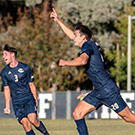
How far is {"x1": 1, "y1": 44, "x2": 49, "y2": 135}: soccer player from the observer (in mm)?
10836

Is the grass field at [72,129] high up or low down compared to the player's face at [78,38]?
down

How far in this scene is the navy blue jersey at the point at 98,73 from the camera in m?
9.44

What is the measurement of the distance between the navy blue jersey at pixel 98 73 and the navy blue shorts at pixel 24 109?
191 centimetres

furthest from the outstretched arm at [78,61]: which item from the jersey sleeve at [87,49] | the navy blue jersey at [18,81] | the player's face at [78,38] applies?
the navy blue jersey at [18,81]

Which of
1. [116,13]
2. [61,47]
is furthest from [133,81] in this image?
[61,47]

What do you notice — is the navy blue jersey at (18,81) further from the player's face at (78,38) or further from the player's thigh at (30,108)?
the player's face at (78,38)

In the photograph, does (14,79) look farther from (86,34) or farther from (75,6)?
(75,6)

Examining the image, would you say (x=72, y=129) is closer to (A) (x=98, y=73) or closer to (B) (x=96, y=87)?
(B) (x=96, y=87)

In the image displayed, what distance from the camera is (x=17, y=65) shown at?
11.0m

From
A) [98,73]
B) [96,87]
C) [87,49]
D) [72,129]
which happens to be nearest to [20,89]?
[96,87]

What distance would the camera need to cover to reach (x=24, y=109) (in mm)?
10969

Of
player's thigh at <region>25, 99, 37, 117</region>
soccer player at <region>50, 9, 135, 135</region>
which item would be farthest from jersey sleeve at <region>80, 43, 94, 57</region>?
player's thigh at <region>25, 99, 37, 117</region>

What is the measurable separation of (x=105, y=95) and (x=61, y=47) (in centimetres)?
2196

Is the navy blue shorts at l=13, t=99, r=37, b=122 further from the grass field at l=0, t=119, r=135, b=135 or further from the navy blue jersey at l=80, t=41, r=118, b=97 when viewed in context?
the grass field at l=0, t=119, r=135, b=135
